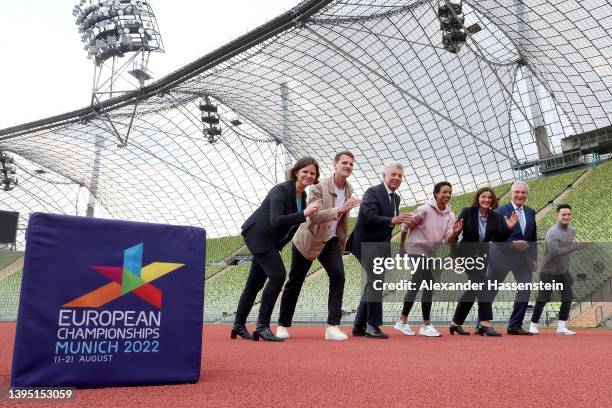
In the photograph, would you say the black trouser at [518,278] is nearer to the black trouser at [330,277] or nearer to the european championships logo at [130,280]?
the black trouser at [330,277]

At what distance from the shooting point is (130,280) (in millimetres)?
2686

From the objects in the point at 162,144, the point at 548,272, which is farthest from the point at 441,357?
the point at 162,144

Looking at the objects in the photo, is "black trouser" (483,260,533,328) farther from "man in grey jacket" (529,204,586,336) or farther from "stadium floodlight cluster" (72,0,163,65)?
"stadium floodlight cluster" (72,0,163,65)

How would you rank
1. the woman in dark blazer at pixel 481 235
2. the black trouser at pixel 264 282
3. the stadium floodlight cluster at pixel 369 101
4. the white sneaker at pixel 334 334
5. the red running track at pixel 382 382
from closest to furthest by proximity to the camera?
the red running track at pixel 382 382 < the black trouser at pixel 264 282 < the white sneaker at pixel 334 334 < the woman in dark blazer at pixel 481 235 < the stadium floodlight cluster at pixel 369 101

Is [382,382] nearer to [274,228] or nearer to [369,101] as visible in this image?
[274,228]

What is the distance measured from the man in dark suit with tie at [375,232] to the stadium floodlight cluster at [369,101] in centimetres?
2019

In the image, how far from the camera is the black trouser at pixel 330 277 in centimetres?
603

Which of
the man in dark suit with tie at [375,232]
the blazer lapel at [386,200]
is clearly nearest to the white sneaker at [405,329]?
the man in dark suit with tie at [375,232]

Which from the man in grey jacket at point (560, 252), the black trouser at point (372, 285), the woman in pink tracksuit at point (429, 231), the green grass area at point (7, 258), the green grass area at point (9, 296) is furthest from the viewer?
the green grass area at point (7, 258)

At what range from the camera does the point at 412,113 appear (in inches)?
1531

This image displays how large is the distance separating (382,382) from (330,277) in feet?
11.0

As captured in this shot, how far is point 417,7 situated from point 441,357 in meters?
28.3

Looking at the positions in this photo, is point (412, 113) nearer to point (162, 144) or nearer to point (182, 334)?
point (162, 144)

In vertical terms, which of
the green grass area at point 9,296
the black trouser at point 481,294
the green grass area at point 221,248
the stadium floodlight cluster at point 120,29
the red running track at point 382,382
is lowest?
the green grass area at point 9,296
